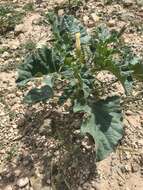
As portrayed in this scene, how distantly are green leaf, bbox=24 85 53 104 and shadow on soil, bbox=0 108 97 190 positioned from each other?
242 mm

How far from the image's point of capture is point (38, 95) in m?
2.67

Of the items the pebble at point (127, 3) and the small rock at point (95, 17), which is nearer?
the small rock at point (95, 17)

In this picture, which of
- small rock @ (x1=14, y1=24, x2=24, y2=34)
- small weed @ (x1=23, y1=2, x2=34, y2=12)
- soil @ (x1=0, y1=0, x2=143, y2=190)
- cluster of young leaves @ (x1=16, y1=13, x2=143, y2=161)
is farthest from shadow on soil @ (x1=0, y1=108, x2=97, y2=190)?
small weed @ (x1=23, y1=2, x2=34, y2=12)

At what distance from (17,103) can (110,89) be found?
24.7 inches

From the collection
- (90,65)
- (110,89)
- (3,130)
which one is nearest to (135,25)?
(110,89)

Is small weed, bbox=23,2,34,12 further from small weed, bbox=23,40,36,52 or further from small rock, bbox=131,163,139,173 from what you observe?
small rock, bbox=131,163,139,173

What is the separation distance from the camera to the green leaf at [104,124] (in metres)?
2.38

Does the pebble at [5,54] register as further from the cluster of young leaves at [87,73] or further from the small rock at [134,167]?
the small rock at [134,167]

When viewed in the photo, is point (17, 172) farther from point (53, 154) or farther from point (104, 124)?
point (104, 124)

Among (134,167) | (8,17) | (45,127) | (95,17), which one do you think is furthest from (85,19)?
(134,167)

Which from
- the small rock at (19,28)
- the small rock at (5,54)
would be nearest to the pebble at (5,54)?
the small rock at (5,54)

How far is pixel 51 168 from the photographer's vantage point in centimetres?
262

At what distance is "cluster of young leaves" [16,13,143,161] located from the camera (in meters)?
2.45

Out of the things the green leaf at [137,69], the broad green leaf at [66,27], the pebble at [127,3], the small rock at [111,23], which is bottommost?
the small rock at [111,23]
